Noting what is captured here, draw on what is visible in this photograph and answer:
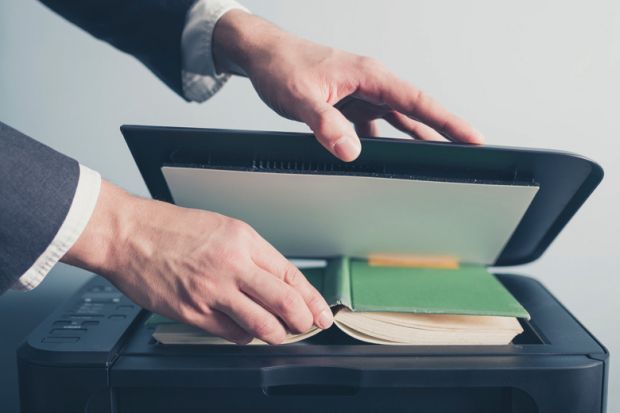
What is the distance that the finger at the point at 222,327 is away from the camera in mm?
515

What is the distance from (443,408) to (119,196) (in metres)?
0.29

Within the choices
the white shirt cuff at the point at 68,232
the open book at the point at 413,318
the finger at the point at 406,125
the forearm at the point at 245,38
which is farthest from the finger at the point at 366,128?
the white shirt cuff at the point at 68,232

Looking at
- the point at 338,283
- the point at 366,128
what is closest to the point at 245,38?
the point at 366,128

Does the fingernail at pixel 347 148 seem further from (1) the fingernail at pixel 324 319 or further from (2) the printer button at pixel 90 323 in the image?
(2) the printer button at pixel 90 323

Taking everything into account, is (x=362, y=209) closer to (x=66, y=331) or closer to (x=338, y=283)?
(x=338, y=283)

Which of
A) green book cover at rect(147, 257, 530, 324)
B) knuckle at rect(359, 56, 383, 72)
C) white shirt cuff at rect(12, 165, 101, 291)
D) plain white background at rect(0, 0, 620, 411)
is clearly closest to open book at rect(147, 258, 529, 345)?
green book cover at rect(147, 257, 530, 324)

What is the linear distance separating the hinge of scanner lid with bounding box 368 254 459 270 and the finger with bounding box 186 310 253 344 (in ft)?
0.59

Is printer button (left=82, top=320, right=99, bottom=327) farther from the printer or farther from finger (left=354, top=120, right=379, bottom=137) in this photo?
finger (left=354, top=120, right=379, bottom=137)

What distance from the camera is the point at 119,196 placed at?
1.67 feet

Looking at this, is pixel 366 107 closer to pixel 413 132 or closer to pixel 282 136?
pixel 413 132

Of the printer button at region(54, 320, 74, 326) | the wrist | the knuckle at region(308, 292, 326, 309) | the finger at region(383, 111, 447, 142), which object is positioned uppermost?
the finger at region(383, 111, 447, 142)

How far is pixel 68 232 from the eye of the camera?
470 mm

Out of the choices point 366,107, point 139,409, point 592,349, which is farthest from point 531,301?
point 139,409

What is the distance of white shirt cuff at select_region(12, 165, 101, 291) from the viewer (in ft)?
1.54
